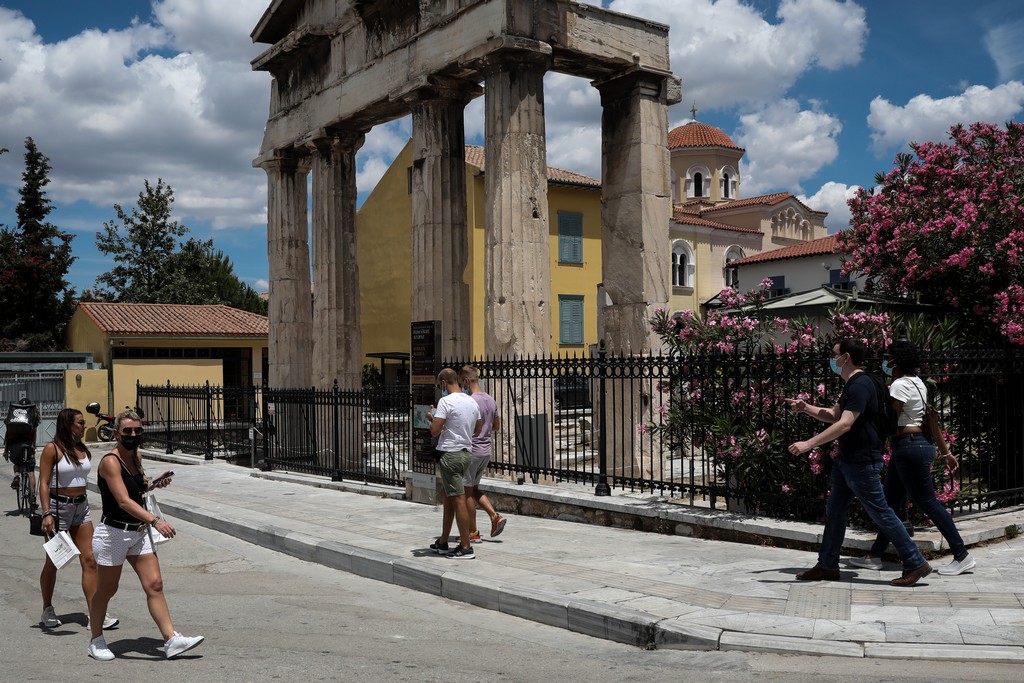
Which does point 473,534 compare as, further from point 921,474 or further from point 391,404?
point 391,404

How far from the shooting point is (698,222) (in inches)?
1850

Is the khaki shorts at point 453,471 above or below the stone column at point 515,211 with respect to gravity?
below

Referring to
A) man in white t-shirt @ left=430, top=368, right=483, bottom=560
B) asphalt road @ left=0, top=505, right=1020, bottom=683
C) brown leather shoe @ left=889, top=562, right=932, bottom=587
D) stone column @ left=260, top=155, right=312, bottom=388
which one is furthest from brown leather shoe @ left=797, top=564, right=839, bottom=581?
stone column @ left=260, top=155, right=312, bottom=388

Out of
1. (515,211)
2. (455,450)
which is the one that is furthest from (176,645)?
(515,211)

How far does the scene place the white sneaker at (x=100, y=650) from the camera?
5.81 metres

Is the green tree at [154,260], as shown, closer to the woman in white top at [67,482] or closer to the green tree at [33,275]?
the green tree at [33,275]

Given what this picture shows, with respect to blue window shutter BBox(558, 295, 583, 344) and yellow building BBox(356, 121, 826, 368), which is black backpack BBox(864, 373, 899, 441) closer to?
yellow building BBox(356, 121, 826, 368)

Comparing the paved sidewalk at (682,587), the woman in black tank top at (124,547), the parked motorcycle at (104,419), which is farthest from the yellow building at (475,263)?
the woman in black tank top at (124,547)

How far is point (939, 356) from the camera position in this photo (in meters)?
8.53

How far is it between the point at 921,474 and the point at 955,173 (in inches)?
247

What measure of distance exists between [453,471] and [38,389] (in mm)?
24754

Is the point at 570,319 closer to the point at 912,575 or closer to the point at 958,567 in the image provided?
the point at 958,567

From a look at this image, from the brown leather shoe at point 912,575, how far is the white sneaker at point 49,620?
5.97 m

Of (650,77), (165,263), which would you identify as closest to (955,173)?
(650,77)
